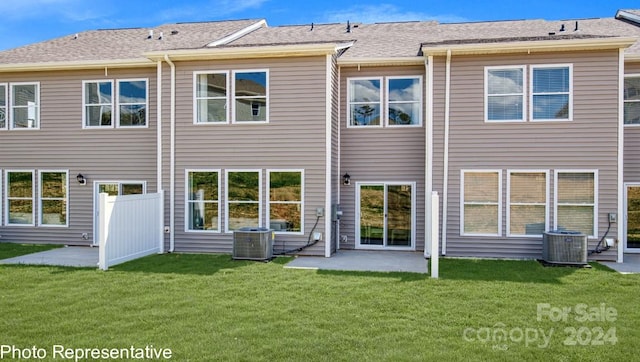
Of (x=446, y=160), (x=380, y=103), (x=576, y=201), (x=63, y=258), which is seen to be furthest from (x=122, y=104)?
(x=576, y=201)

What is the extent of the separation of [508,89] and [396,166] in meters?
3.17

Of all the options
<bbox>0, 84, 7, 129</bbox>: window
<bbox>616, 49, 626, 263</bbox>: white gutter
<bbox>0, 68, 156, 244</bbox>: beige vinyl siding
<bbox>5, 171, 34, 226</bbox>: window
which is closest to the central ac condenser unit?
<bbox>0, 68, 156, 244</bbox>: beige vinyl siding

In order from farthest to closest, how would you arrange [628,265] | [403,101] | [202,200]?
[403,101]
[202,200]
[628,265]

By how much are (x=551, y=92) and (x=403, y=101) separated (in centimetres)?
339

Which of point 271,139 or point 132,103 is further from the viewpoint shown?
point 132,103

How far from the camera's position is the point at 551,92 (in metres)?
10.2

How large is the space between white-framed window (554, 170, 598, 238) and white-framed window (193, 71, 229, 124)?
8.01 metres

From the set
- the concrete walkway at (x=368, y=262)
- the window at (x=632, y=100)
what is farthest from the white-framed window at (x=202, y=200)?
the window at (x=632, y=100)

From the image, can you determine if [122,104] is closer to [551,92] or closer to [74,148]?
[74,148]

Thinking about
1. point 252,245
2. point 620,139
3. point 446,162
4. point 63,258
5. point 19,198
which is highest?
point 620,139

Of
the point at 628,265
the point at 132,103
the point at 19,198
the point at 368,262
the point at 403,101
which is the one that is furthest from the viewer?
the point at 19,198

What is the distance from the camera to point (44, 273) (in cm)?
837

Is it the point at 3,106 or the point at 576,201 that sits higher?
the point at 3,106

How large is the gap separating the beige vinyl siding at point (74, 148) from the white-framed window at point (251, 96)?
2392mm
